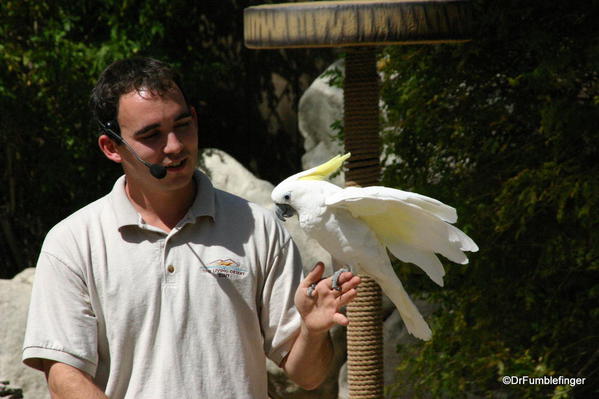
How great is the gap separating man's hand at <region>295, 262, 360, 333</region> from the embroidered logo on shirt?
13cm

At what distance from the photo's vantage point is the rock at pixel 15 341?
120 inches

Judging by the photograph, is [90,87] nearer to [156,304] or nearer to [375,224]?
[156,304]

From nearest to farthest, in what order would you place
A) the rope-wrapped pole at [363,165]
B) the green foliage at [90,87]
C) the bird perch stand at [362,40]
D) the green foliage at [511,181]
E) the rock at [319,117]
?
the bird perch stand at [362,40] < the rope-wrapped pole at [363,165] < the green foliage at [511,181] < the green foliage at [90,87] < the rock at [319,117]

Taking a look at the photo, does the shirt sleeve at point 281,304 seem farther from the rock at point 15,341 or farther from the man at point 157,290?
the rock at point 15,341

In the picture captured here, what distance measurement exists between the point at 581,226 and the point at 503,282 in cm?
32

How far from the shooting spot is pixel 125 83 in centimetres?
147

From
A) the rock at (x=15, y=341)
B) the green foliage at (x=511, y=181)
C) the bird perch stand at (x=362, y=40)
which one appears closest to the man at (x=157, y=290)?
the bird perch stand at (x=362, y=40)

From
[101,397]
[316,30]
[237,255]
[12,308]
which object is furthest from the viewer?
[12,308]

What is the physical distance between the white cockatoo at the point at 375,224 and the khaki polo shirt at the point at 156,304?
173 millimetres

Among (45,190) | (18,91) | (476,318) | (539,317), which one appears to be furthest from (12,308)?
(539,317)

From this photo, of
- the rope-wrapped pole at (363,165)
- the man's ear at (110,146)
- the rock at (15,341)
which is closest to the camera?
the man's ear at (110,146)

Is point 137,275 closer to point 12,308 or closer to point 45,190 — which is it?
point 12,308

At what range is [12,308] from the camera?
3.17 metres

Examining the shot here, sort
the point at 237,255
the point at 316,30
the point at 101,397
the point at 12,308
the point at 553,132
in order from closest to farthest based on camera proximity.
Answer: the point at 101,397 < the point at 237,255 < the point at 316,30 < the point at 553,132 < the point at 12,308
